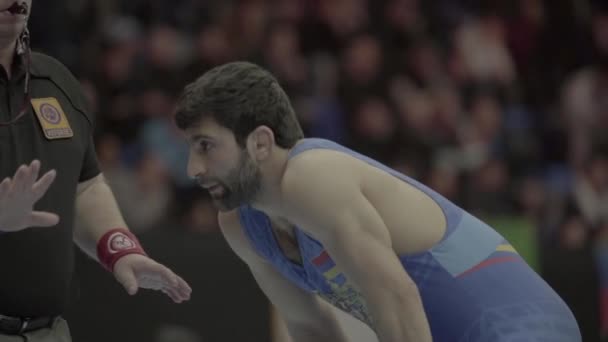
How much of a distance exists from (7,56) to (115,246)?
664 mm

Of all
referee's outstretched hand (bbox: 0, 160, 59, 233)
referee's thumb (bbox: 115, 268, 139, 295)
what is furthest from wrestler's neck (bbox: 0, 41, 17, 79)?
referee's thumb (bbox: 115, 268, 139, 295)

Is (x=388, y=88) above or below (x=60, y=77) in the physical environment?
below

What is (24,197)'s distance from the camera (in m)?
3.11

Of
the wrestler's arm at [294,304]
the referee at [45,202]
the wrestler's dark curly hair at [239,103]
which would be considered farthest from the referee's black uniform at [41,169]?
the wrestler's arm at [294,304]

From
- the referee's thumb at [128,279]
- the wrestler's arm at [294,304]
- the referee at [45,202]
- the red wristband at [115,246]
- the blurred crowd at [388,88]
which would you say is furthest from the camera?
the blurred crowd at [388,88]

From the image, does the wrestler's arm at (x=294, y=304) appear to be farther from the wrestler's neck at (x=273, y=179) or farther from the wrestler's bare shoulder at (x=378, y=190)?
the wrestler's bare shoulder at (x=378, y=190)

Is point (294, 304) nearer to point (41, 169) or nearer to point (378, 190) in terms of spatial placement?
point (378, 190)

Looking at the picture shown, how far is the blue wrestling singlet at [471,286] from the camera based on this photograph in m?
3.63

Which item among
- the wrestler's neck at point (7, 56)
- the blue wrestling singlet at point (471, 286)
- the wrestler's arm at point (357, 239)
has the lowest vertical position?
the blue wrestling singlet at point (471, 286)

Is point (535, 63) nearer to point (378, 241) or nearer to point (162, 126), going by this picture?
point (162, 126)

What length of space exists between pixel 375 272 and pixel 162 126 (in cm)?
504

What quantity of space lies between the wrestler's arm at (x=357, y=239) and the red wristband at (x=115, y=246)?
0.54 metres

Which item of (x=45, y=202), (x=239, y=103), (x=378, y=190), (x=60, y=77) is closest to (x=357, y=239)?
(x=378, y=190)

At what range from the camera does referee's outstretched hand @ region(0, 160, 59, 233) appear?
3.07 meters
